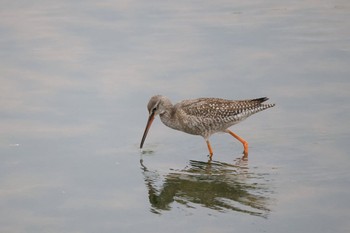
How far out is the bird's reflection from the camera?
362 inches

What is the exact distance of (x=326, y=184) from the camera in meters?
9.62

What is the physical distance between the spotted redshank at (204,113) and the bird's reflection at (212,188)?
0.90 meters

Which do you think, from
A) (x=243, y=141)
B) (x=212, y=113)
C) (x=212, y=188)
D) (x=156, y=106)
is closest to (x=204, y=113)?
(x=212, y=113)

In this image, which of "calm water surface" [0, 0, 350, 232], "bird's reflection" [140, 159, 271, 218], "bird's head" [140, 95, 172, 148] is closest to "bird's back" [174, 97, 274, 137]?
"bird's head" [140, 95, 172, 148]

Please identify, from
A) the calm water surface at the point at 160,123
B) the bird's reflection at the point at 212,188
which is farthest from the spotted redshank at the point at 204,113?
the bird's reflection at the point at 212,188

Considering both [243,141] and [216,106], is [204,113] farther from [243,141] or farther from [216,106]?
[243,141]

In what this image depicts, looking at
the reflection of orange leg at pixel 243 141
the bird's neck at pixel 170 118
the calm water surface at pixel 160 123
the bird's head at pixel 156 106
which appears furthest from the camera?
the bird's neck at pixel 170 118

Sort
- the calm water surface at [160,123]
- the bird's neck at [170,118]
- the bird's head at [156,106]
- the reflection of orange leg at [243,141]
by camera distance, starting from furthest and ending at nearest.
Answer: the bird's neck at [170,118] < the bird's head at [156,106] < the reflection of orange leg at [243,141] < the calm water surface at [160,123]

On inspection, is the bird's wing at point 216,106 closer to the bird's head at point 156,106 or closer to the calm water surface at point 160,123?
the bird's head at point 156,106

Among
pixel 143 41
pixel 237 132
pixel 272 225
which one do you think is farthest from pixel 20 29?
pixel 272 225

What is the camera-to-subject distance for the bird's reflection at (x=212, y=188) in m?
9.20

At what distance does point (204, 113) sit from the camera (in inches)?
458

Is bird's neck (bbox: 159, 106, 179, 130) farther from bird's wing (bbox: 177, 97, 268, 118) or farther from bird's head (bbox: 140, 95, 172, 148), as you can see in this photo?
bird's wing (bbox: 177, 97, 268, 118)

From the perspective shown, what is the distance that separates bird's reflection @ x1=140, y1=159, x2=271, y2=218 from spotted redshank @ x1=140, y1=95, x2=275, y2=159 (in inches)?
35.4
